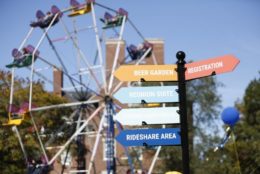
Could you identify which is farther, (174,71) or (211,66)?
(174,71)

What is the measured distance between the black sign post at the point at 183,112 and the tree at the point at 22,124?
23.1 m

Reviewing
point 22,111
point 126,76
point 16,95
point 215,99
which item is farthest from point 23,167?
point 126,76

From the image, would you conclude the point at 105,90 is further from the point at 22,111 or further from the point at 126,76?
the point at 126,76

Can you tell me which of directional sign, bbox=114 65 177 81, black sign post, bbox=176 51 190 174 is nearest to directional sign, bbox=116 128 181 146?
black sign post, bbox=176 51 190 174

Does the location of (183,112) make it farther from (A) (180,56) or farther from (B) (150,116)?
(A) (180,56)

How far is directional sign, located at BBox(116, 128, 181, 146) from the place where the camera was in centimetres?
620

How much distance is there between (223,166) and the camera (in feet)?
104

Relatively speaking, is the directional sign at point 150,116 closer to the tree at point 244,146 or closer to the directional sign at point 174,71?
the directional sign at point 174,71

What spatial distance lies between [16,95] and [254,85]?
56.5 ft

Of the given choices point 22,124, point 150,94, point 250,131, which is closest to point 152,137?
point 150,94

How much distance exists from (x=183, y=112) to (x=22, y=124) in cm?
2633

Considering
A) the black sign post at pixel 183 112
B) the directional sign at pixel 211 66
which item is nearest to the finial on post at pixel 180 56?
the black sign post at pixel 183 112

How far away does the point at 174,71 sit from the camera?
6.29m

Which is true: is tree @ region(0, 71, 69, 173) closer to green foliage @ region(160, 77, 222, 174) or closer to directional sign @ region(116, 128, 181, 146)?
green foliage @ region(160, 77, 222, 174)
